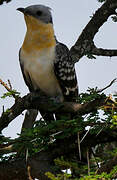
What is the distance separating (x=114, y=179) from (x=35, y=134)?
1212 millimetres

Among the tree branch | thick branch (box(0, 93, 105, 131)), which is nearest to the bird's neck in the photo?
the tree branch

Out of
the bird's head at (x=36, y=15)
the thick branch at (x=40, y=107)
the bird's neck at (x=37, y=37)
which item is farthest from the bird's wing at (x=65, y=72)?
the thick branch at (x=40, y=107)

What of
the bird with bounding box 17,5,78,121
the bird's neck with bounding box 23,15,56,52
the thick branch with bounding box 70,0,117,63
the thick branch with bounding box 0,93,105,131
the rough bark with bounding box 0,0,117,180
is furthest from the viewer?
the thick branch with bounding box 70,0,117,63

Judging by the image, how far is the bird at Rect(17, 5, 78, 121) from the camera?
6.68 meters

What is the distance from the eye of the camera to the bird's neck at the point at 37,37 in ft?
22.4

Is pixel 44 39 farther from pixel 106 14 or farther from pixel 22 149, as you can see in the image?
pixel 22 149

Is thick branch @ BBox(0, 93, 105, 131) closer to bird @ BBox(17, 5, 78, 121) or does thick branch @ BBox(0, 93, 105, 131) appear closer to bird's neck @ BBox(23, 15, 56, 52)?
bird @ BBox(17, 5, 78, 121)

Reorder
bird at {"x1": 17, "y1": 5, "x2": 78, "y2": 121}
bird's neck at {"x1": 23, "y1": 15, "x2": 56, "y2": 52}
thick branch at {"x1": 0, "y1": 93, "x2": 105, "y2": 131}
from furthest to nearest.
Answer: bird's neck at {"x1": 23, "y1": 15, "x2": 56, "y2": 52} < bird at {"x1": 17, "y1": 5, "x2": 78, "y2": 121} < thick branch at {"x1": 0, "y1": 93, "x2": 105, "y2": 131}

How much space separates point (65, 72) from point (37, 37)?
759 millimetres

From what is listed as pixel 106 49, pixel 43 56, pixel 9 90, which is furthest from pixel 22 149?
pixel 106 49

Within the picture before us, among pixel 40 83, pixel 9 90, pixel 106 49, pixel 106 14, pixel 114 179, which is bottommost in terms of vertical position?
pixel 114 179

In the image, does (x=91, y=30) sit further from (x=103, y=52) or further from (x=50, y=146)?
(x=50, y=146)

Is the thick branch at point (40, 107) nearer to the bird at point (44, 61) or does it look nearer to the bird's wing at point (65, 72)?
the bird at point (44, 61)

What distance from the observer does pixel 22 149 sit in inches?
179
